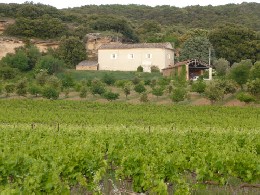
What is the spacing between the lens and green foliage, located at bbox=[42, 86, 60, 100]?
44.8 metres

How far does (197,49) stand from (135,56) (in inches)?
333

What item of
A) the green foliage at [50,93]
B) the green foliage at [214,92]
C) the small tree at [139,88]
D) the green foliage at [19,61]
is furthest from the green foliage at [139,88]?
the green foliage at [19,61]

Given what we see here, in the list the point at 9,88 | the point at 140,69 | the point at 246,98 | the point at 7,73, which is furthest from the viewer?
the point at 140,69

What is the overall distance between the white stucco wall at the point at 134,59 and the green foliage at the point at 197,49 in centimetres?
338

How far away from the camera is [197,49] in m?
66.6

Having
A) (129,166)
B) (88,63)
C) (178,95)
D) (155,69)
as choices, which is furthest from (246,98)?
(129,166)

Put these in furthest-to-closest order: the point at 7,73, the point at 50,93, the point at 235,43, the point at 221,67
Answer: the point at 235,43
the point at 221,67
the point at 7,73
the point at 50,93

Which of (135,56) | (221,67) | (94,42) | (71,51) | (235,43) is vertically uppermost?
(94,42)

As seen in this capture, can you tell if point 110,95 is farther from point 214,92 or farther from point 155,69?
point 155,69

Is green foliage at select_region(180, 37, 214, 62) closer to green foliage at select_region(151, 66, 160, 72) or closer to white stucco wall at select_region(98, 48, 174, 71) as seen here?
white stucco wall at select_region(98, 48, 174, 71)

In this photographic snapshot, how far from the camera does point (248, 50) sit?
219ft

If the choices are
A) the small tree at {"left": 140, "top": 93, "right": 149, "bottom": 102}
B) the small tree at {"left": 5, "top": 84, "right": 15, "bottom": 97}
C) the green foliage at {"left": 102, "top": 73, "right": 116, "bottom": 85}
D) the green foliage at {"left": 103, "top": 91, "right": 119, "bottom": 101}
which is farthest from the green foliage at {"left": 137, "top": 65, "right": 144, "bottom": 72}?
the small tree at {"left": 5, "top": 84, "right": 15, "bottom": 97}

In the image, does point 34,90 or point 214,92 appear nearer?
point 214,92

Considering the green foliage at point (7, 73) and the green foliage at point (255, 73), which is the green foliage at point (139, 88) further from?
the green foliage at point (7, 73)
